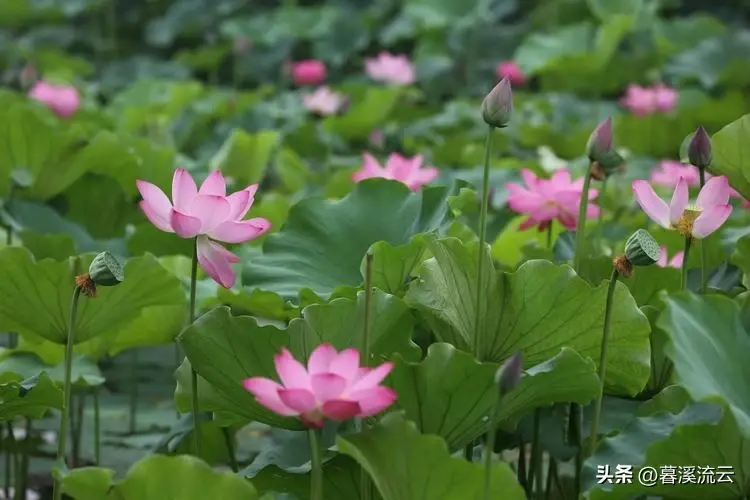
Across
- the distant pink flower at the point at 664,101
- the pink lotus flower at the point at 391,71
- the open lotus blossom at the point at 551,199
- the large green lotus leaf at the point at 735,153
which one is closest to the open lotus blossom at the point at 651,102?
the distant pink flower at the point at 664,101

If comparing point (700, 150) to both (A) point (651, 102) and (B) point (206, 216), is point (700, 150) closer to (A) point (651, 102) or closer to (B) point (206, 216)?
(B) point (206, 216)

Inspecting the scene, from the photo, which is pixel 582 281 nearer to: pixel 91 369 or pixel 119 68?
pixel 91 369

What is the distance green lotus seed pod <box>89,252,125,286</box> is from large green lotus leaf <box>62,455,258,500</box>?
0.15m

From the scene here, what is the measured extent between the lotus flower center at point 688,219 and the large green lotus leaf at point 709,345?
0.09 metres

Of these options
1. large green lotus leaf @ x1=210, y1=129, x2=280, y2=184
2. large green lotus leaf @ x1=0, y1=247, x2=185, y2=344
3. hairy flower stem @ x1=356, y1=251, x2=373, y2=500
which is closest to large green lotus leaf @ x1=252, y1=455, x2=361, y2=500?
hairy flower stem @ x1=356, y1=251, x2=373, y2=500

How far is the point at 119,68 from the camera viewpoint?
436 cm

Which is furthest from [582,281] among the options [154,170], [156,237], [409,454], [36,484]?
[154,170]

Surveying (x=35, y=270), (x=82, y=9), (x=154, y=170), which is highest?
(x=82, y=9)

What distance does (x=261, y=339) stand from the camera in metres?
0.88

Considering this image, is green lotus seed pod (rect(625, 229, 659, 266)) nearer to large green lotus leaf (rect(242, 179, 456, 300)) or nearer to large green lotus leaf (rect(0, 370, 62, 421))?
large green lotus leaf (rect(242, 179, 456, 300))

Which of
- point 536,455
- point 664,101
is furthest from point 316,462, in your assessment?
point 664,101

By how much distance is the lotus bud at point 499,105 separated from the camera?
0.90 meters

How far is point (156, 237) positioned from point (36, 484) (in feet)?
1.10

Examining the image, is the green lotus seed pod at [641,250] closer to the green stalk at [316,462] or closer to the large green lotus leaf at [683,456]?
the large green lotus leaf at [683,456]
